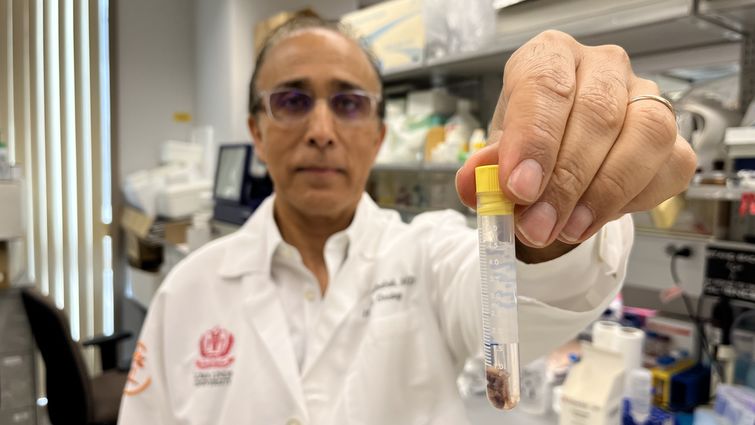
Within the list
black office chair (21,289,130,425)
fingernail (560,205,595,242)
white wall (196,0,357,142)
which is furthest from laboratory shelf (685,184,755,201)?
white wall (196,0,357,142)

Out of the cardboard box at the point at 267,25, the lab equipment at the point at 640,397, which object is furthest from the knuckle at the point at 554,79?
the cardboard box at the point at 267,25

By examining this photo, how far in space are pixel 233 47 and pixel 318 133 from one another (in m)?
2.58

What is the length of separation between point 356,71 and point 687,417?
123 centimetres

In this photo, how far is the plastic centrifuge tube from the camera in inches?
17.1

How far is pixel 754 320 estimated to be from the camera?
4.48ft

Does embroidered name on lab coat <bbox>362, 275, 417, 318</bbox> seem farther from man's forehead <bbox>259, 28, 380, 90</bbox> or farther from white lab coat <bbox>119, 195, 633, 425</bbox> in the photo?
man's forehead <bbox>259, 28, 380, 90</bbox>

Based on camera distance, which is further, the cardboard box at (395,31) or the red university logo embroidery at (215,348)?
the cardboard box at (395,31)

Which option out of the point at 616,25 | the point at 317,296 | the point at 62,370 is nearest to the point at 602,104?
the point at 317,296

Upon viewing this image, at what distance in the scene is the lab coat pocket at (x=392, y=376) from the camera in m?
0.97

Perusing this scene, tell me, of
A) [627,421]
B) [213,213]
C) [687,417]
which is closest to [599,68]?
[627,421]

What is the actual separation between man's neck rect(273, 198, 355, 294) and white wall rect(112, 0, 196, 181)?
2.93 m

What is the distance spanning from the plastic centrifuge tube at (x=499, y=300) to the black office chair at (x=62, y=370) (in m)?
2.12

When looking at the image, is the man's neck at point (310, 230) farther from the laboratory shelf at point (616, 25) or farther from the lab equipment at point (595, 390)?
the lab equipment at point (595, 390)

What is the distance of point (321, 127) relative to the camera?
103 centimetres
